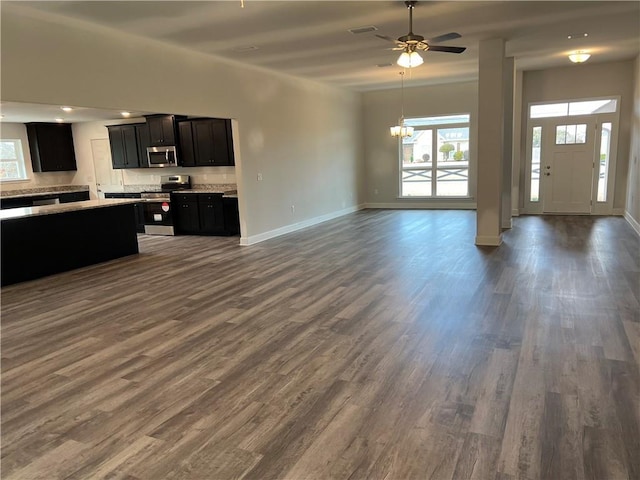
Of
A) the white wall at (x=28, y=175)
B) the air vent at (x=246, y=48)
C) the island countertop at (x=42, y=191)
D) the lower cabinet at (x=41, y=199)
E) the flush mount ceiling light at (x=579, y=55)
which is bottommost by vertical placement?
the lower cabinet at (x=41, y=199)

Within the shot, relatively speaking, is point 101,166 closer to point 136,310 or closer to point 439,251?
point 136,310

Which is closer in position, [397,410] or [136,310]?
[397,410]

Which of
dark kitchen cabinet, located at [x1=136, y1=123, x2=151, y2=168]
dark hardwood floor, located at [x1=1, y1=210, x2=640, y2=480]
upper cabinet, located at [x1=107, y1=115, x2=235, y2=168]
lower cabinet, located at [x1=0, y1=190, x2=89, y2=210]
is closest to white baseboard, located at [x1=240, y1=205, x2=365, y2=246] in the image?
upper cabinet, located at [x1=107, y1=115, x2=235, y2=168]

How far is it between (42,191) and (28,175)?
458mm

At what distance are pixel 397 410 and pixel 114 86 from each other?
15.4ft

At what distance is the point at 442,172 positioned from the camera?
10766mm

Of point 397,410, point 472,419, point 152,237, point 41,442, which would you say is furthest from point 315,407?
point 152,237

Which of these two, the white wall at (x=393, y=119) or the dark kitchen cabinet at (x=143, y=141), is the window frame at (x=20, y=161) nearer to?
the dark kitchen cabinet at (x=143, y=141)

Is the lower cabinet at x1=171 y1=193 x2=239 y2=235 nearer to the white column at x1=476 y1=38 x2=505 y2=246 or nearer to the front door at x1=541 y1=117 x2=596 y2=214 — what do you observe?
the white column at x1=476 y1=38 x2=505 y2=246

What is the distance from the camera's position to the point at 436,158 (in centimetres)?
1075

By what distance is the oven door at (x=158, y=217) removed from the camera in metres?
8.97

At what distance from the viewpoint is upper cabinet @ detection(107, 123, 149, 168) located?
934cm

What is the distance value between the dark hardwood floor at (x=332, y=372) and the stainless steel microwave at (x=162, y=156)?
3.70 metres

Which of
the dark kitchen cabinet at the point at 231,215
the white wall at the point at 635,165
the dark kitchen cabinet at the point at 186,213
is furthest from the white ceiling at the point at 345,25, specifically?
the dark kitchen cabinet at the point at 186,213
